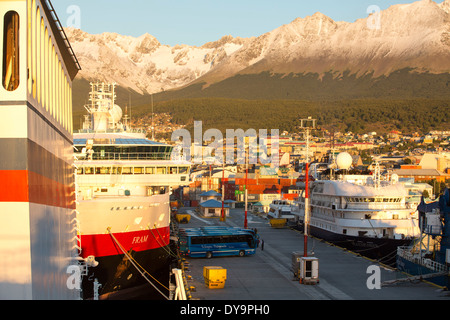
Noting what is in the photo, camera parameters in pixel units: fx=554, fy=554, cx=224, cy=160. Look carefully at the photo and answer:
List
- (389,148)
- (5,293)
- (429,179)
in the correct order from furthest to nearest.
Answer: (389,148)
(429,179)
(5,293)

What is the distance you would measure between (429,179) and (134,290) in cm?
9767

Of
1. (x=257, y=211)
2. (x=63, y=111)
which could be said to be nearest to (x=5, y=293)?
(x=63, y=111)

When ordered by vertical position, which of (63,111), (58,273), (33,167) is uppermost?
(63,111)

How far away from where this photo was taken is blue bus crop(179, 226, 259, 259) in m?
31.1

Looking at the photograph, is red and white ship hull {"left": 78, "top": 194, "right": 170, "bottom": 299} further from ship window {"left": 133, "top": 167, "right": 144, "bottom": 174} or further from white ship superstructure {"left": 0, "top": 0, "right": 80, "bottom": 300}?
white ship superstructure {"left": 0, "top": 0, "right": 80, "bottom": 300}

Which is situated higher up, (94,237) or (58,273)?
(58,273)

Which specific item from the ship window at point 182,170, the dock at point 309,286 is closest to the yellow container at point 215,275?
the dock at point 309,286

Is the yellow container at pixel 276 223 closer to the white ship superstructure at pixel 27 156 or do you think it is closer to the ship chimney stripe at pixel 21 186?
the white ship superstructure at pixel 27 156

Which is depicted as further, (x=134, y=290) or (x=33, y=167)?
(x=134, y=290)

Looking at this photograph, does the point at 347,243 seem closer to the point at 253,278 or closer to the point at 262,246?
the point at 262,246

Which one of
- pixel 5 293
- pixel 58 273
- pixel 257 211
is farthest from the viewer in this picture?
pixel 257 211

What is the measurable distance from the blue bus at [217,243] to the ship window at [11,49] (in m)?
25.5

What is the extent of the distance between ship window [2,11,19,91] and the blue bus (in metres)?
25.5

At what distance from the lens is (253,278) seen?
2492 cm
